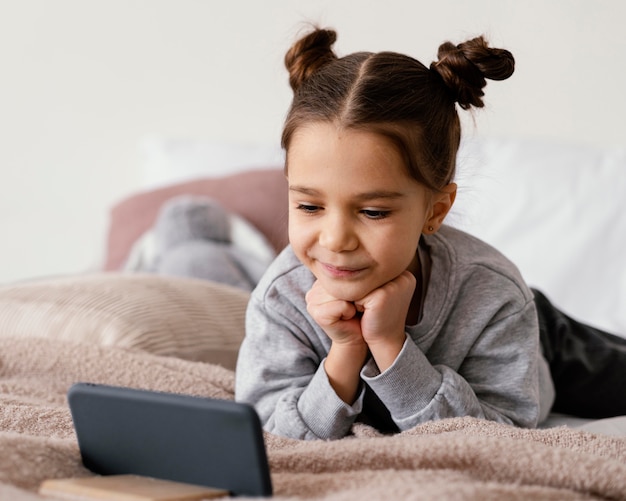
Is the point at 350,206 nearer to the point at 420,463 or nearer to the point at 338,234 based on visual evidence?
the point at 338,234

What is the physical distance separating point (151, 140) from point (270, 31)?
435mm

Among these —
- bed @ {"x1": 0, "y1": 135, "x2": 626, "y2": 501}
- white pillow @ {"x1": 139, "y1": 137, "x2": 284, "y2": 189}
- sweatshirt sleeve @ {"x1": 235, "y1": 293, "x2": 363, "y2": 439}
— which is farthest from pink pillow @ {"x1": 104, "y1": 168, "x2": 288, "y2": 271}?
sweatshirt sleeve @ {"x1": 235, "y1": 293, "x2": 363, "y2": 439}

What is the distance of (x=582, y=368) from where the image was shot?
4.75 ft

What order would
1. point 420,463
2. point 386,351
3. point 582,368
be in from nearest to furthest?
point 420,463, point 386,351, point 582,368

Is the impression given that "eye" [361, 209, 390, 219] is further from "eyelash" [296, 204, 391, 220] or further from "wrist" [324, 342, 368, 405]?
"wrist" [324, 342, 368, 405]

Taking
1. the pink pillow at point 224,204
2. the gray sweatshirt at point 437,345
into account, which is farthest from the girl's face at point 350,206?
the pink pillow at point 224,204

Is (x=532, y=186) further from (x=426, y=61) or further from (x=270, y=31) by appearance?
(x=270, y=31)

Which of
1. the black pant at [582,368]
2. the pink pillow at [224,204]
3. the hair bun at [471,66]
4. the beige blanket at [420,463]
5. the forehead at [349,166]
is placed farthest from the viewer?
the pink pillow at [224,204]

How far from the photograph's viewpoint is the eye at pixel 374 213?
3.24 ft

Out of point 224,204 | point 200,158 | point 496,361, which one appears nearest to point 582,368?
point 496,361

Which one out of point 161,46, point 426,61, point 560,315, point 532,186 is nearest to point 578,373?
point 560,315

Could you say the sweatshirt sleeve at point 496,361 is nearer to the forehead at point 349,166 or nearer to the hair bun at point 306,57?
the forehead at point 349,166

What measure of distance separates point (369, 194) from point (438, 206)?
0.16 metres

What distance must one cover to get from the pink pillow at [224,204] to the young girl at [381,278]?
2.88ft
